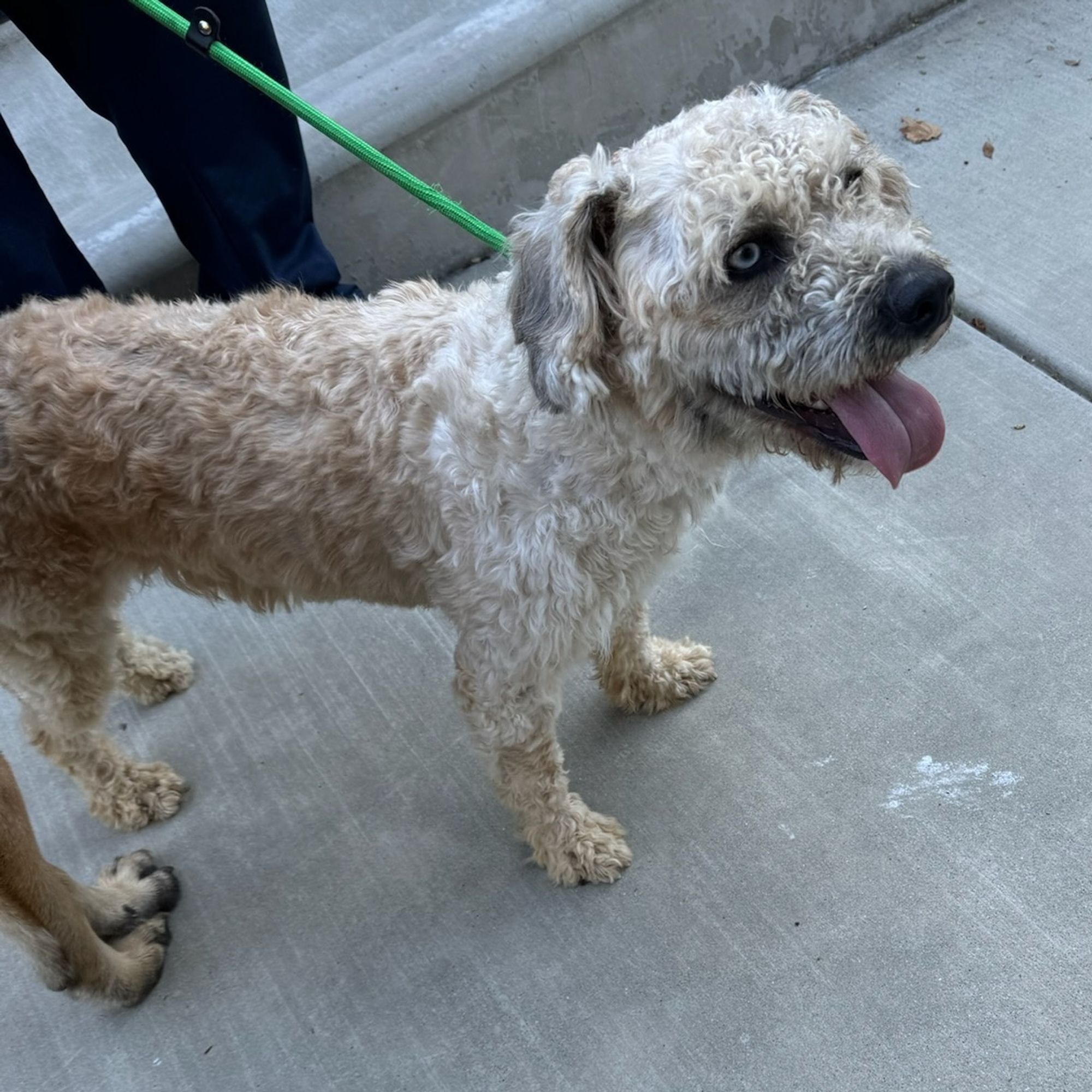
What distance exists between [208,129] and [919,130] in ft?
9.69

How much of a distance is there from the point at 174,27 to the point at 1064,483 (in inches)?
115

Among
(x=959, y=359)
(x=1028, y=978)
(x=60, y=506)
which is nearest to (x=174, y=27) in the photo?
(x=60, y=506)

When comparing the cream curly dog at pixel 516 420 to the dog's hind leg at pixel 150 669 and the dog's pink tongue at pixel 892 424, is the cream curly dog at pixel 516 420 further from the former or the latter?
the dog's hind leg at pixel 150 669

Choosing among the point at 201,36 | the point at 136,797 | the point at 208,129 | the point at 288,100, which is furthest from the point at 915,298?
the point at 208,129

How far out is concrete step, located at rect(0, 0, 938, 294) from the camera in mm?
4395

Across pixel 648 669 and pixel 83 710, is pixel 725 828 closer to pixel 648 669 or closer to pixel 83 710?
pixel 648 669

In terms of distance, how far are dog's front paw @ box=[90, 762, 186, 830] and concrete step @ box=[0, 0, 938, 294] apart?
6.85 feet

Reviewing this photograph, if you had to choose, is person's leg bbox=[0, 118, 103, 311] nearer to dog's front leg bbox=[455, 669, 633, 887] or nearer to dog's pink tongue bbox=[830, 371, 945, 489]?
dog's front leg bbox=[455, 669, 633, 887]

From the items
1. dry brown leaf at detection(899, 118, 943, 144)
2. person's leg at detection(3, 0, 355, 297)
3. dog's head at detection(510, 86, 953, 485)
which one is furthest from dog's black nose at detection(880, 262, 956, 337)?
dry brown leaf at detection(899, 118, 943, 144)

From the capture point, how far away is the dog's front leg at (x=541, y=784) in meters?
2.69

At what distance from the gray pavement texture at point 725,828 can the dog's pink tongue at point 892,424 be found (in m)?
1.11

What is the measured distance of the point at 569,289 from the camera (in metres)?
2.08

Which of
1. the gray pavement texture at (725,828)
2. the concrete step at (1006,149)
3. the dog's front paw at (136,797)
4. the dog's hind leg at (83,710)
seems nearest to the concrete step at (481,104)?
the concrete step at (1006,149)

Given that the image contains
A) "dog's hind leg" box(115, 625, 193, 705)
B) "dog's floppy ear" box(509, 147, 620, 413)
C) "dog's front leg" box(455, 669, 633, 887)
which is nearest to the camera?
"dog's floppy ear" box(509, 147, 620, 413)
